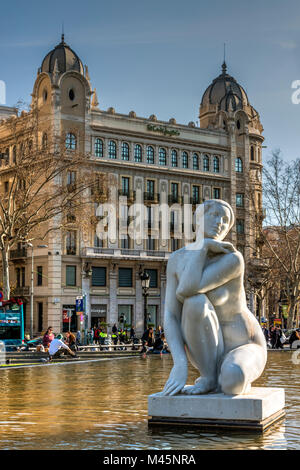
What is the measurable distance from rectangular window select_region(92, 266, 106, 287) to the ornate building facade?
0.24ft

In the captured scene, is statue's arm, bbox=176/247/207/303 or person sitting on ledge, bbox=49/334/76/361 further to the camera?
person sitting on ledge, bbox=49/334/76/361

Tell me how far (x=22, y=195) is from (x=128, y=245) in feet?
74.7

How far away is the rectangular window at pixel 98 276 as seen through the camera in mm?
54719

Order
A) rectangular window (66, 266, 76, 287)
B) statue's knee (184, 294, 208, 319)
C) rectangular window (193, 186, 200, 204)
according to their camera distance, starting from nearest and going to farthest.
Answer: statue's knee (184, 294, 208, 319)
rectangular window (66, 266, 76, 287)
rectangular window (193, 186, 200, 204)

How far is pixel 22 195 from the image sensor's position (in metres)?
34.4

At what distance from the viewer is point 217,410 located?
7242mm

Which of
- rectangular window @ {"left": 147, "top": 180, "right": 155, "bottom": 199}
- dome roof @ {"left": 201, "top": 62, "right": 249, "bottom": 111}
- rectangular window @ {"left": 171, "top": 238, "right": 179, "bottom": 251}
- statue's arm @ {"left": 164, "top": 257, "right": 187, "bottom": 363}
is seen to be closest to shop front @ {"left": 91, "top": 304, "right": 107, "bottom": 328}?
rectangular window @ {"left": 171, "top": 238, "right": 179, "bottom": 251}

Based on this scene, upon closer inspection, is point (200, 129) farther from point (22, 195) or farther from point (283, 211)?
point (22, 195)

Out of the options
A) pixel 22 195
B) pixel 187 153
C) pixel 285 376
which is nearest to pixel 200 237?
pixel 285 376

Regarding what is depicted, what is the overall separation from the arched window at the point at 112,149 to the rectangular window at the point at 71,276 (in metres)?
9.19

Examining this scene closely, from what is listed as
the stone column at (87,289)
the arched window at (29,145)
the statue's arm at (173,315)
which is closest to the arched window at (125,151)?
the stone column at (87,289)

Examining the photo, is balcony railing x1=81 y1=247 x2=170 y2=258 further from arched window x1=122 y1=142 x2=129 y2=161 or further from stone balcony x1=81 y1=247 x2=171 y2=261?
arched window x1=122 y1=142 x2=129 y2=161

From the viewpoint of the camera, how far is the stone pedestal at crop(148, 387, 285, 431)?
711cm

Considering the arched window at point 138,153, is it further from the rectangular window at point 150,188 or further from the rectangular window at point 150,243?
the rectangular window at point 150,243
